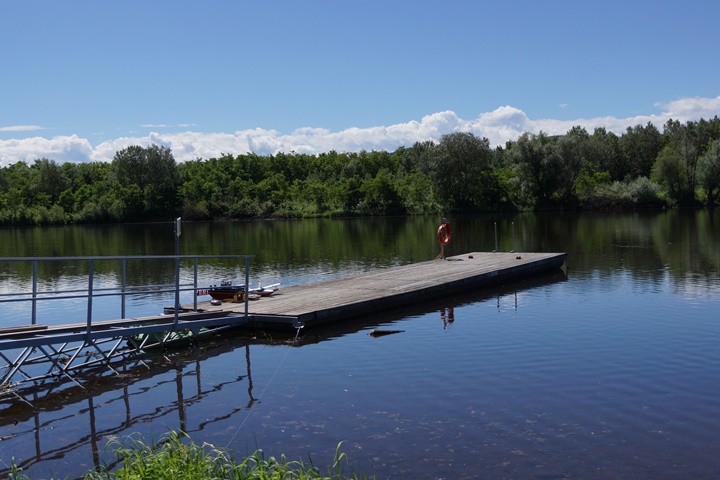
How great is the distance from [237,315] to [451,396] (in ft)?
22.3

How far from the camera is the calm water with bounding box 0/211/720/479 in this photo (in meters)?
8.98

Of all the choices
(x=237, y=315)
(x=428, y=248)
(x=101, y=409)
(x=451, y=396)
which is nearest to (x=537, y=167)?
(x=428, y=248)

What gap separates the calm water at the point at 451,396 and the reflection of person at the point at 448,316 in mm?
129

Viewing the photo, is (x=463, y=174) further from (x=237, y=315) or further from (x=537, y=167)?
(x=237, y=315)

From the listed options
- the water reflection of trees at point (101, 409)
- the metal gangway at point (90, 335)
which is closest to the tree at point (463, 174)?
the metal gangway at point (90, 335)

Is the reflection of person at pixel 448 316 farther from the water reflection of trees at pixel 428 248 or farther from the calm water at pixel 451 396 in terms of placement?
the water reflection of trees at pixel 428 248

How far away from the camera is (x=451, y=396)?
11.4 m

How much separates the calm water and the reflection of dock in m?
0.51

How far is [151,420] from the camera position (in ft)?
→ 35.4

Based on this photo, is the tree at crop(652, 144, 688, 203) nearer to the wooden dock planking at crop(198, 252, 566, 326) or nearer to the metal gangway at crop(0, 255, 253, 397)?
the wooden dock planking at crop(198, 252, 566, 326)

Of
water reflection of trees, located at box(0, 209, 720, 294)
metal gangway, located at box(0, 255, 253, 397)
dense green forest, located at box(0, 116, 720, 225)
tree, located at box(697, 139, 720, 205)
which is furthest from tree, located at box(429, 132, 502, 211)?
metal gangway, located at box(0, 255, 253, 397)

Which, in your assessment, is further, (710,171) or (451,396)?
(710,171)

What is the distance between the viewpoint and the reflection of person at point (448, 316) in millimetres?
18188

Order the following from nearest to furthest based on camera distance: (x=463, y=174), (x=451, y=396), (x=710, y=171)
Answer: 1. (x=451, y=396)
2. (x=710, y=171)
3. (x=463, y=174)
